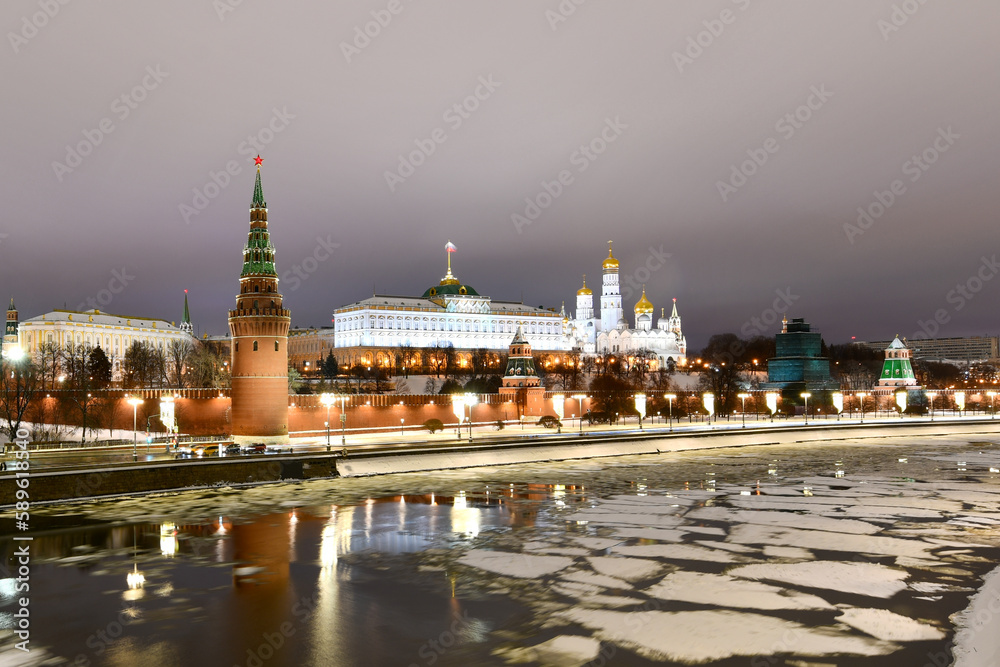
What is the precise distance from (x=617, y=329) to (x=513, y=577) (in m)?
155

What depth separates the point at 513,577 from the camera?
15078 millimetres

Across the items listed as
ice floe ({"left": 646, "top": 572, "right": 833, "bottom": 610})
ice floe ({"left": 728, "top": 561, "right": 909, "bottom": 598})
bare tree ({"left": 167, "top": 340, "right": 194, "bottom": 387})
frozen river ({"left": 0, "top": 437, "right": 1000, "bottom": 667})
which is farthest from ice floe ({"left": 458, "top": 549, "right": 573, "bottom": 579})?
bare tree ({"left": 167, "top": 340, "right": 194, "bottom": 387})

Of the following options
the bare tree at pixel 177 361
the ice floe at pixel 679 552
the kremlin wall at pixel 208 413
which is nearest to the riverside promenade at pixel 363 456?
the kremlin wall at pixel 208 413

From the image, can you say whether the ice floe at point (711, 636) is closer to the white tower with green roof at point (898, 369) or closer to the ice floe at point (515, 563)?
the ice floe at point (515, 563)

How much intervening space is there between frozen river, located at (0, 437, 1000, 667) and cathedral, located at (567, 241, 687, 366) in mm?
133733

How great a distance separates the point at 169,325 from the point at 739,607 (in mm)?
150654

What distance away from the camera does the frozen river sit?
36.8 feet

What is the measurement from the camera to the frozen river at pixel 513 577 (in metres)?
11.2

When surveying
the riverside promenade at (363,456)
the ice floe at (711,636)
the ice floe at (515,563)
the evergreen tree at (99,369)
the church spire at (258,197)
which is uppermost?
the church spire at (258,197)

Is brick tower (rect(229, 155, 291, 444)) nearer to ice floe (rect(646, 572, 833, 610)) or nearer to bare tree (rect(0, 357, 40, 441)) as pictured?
bare tree (rect(0, 357, 40, 441))

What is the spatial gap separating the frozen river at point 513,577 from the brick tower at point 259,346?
21.7m

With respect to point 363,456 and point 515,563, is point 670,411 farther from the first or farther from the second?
point 515,563

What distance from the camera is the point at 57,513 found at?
894 inches

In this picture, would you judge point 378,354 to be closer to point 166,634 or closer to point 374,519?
point 374,519
